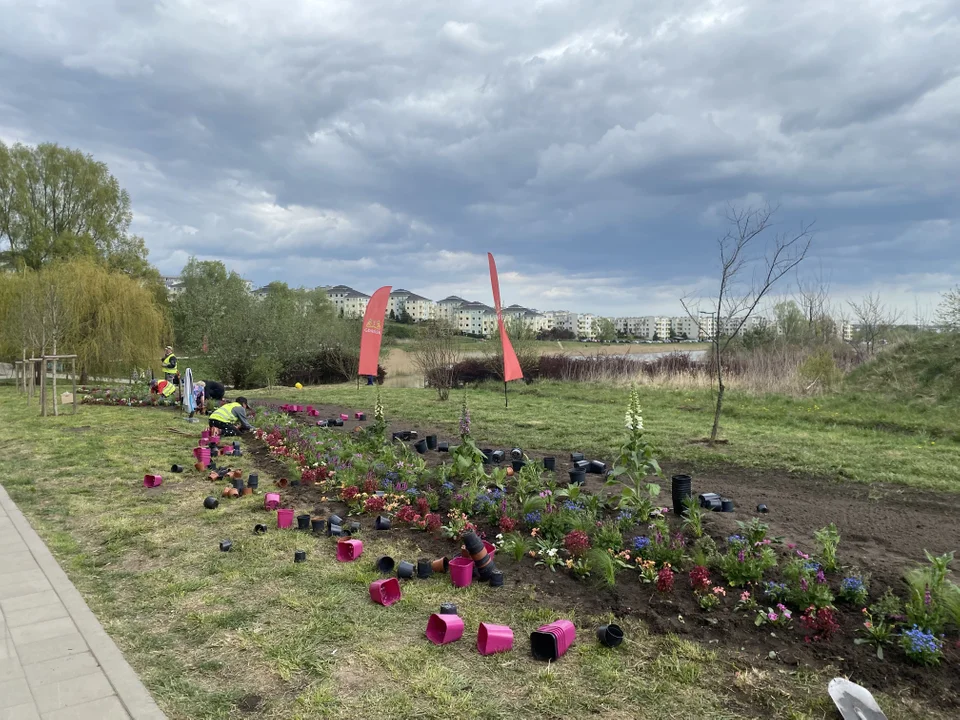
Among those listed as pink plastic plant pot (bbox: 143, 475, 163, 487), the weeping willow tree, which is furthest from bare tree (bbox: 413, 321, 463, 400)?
pink plastic plant pot (bbox: 143, 475, 163, 487)

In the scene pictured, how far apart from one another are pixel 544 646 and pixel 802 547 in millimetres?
2270

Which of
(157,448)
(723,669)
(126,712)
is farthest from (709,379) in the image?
(126,712)

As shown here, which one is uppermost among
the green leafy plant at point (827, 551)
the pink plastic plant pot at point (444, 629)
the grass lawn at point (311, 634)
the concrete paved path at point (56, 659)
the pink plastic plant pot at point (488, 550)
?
the green leafy plant at point (827, 551)

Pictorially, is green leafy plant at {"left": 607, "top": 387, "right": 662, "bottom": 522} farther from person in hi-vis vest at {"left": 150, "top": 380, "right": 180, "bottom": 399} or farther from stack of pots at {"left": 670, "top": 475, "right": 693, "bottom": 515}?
person in hi-vis vest at {"left": 150, "top": 380, "right": 180, "bottom": 399}

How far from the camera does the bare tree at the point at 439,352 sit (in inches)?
798

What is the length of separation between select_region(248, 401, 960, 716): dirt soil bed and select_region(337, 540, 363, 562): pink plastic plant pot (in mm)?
504

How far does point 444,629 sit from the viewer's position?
10.6 feet

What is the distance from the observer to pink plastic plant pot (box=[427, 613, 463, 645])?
10.5 ft

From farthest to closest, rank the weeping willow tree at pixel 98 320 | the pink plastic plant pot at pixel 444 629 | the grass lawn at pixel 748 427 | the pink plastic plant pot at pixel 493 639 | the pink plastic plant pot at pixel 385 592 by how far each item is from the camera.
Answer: the weeping willow tree at pixel 98 320 < the grass lawn at pixel 748 427 < the pink plastic plant pot at pixel 385 592 < the pink plastic plant pot at pixel 444 629 < the pink plastic plant pot at pixel 493 639

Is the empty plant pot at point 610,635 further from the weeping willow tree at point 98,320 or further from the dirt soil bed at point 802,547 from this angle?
the weeping willow tree at point 98,320

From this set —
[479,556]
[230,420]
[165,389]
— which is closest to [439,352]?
[165,389]

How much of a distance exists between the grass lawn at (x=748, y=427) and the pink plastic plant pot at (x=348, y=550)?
492 cm

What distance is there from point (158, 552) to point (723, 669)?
4215 mm

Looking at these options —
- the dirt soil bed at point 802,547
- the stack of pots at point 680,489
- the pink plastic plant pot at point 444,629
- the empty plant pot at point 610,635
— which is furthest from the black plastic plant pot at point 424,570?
the stack of pots at point 680,489
